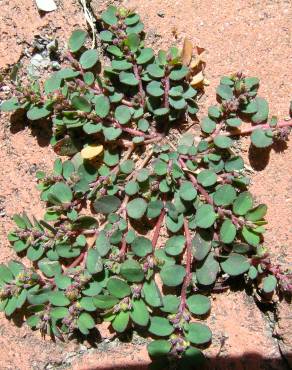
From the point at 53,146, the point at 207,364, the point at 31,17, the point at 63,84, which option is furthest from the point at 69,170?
the point at 207,364

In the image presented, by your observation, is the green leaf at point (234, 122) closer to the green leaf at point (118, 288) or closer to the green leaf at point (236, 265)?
the green leaf at point (236, 265)

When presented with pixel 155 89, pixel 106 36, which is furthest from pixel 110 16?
pixel 155 89

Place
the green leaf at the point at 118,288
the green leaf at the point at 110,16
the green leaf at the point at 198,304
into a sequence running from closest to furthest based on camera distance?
1. the green leaf at the point at 118,288
2. the green leaf at the point at 198,304
3. the green leaf at the point at 110,16

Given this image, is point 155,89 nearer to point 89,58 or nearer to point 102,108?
point 102,108

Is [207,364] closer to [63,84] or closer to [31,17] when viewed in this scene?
[63,84]

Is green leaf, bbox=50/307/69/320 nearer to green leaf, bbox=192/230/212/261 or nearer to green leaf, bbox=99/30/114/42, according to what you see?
green leaf, bbox=192/230/212/261

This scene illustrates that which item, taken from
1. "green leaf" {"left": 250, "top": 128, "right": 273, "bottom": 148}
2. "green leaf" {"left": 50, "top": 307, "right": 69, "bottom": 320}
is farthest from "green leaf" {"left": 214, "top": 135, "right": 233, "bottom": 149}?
"green leaf" {"left": 50, "top": 307, "right": 69, "bottom": 320}

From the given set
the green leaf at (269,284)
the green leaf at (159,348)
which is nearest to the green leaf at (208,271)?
the green leaf at (269,284)
